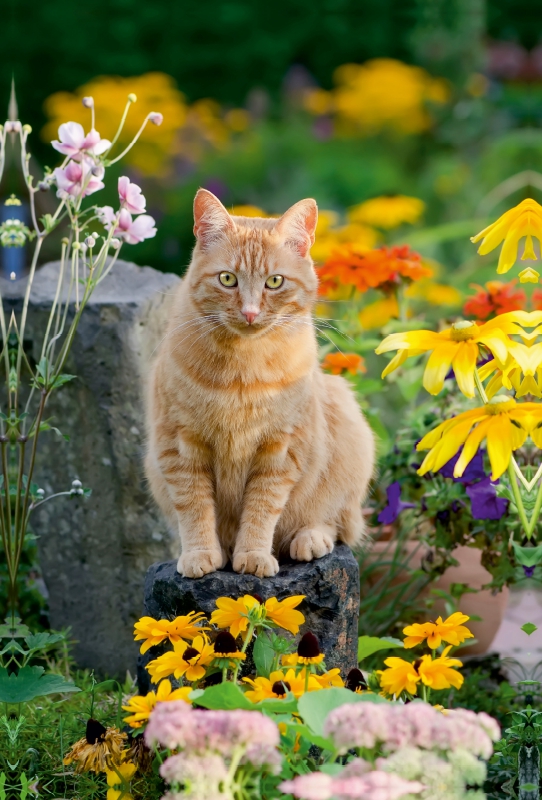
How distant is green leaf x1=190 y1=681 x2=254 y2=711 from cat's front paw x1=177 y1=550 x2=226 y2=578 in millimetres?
792

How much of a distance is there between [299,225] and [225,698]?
1472mm

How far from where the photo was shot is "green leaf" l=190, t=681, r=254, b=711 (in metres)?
2.05

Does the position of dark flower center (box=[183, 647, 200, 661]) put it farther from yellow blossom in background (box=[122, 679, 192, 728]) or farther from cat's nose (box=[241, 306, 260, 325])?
cat's nose (box=[241, 306, 260, 325])

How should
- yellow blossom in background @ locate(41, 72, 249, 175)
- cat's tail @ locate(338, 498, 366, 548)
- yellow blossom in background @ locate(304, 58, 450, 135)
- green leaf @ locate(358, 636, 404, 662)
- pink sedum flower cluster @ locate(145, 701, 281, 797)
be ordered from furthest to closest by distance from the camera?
1. yellow blossom in background @ locate(304, 58, 450, 135)
2. yellow blossom in background @ locate(41, 72, 249, 175)
3. cat's tail @ locate(338, 498, 366, 548)
4. green leaf @ locate(358, 636, 404, 662)
5. pink sedum flower cluster @ locate(145, 701, 281, 797)

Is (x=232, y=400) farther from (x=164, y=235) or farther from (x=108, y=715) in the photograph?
(x=164, y=235)

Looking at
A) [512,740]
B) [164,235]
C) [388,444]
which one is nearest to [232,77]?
[164,235]

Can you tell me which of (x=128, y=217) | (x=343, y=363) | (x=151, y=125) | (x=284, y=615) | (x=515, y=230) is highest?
(x=151, y=125)

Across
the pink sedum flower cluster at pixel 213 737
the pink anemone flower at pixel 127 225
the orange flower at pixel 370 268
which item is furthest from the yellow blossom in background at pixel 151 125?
the pink sedum flower cluster at pixel 213 737

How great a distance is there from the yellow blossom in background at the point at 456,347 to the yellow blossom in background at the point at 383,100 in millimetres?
6477

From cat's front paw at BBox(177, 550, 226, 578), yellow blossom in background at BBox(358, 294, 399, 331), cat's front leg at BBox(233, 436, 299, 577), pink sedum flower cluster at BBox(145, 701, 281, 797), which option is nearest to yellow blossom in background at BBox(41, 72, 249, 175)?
yellow blossom in background at BBox(358, 294, 399, 331)

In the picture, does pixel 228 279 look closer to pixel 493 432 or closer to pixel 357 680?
pixel 493 432

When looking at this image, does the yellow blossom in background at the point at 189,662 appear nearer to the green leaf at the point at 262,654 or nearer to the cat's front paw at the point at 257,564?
the green leaf at the point at 262,654

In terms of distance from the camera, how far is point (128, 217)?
311 cm

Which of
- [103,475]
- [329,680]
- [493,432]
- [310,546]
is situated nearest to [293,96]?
[103,475]
